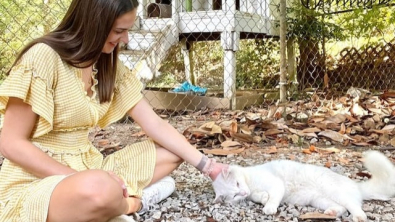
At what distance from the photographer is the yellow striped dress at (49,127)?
164cm

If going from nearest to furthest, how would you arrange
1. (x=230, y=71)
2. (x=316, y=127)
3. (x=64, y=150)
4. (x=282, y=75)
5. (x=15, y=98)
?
(x=15, y=98) < (x=64, y=150) < (x=316, y=127) < (x=282, y=75) < (x=230, y=71)

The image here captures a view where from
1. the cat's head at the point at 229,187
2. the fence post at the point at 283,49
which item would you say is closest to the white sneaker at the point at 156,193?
the cat's head at the point at 229,187

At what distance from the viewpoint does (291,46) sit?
→ 6.77 meters

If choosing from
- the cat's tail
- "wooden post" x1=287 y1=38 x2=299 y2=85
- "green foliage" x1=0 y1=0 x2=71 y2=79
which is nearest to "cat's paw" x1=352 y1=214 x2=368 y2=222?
the cat's tail

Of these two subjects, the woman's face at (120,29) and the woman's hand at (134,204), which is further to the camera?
the woman's hand at (134,204)

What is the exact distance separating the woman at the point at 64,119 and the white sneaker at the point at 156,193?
0.17 ft

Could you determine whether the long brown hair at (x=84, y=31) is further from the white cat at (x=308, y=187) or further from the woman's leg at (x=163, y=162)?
the white cat at (x=308, y=187)

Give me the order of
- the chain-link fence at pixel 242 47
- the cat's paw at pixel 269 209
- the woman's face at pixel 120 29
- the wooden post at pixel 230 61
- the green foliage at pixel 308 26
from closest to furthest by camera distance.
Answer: the woman's face at pixel 120 29 < the cat's paw at pixel 269 209 < the chain-link fence at pixel 242 47 < the wooden post at pixel 230 61 < the green foliage at pixel 308 26

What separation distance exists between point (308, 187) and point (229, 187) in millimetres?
394

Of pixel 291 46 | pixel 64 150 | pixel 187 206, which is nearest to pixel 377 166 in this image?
pixel 187 206

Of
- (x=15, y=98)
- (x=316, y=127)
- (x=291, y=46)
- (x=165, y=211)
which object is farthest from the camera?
(x=291, y=46)

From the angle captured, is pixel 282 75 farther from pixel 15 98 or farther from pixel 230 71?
pixel 15 98

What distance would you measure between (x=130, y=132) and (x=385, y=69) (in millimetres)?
4314

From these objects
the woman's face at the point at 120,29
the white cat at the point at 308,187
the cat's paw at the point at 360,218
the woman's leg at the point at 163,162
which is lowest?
the cat's paw at the point at 360,218
